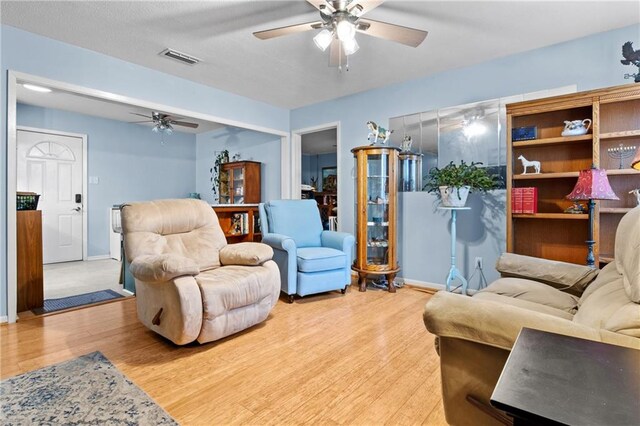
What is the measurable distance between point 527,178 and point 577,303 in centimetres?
142

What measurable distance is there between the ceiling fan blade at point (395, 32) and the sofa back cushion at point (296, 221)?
1.95m

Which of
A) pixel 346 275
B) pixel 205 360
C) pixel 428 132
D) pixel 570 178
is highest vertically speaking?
pixel 428 132

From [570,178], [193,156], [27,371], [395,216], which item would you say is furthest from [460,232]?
[193,156]

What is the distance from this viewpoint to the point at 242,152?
6098 mm

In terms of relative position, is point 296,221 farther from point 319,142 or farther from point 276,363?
point 319,142

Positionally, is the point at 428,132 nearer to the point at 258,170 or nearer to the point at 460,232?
the point at 460,232

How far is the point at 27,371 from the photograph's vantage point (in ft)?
6.15

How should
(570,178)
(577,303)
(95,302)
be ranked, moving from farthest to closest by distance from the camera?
(95,302)
(570,178)
(577,303)

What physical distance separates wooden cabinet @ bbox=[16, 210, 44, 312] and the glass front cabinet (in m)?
3.06

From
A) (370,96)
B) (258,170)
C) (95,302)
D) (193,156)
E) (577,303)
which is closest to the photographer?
(577,303)

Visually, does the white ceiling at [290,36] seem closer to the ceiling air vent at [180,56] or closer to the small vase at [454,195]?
the ceiling air vent at [180,56]

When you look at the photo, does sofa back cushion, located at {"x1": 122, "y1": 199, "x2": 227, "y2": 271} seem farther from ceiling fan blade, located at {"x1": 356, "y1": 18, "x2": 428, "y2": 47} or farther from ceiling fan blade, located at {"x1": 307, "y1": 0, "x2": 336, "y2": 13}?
ceiling fan blade, located at {"x1": 356, "y1": 18, "x2": 428, "y2": 47}

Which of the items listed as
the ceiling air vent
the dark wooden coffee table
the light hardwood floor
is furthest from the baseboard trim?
the dark wooden coffee table

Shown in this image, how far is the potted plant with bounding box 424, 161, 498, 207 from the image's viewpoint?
2992mm
